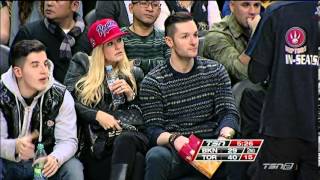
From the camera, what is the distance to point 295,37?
1.43 m

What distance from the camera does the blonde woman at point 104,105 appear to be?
1631 millimetres

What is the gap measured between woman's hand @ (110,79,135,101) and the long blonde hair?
3 centimetres

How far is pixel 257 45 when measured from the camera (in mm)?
1473

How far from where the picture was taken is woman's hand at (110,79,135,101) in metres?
1.74

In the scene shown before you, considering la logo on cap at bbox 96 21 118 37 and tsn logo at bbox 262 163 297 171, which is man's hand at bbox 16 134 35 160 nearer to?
la logo on cap at bbox 96 21 118 37

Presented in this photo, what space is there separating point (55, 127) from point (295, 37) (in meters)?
A: 0.66

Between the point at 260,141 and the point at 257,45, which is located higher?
the point at 257,45

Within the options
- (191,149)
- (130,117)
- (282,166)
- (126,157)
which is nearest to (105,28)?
(130,117)

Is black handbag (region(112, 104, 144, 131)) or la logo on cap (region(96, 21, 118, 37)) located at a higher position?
la logo on cap (region(96, 21, 118, 37))

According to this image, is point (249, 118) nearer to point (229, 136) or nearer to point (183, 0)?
point (229, 136)

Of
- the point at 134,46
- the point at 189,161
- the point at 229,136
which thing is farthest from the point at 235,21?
the point at 189,161

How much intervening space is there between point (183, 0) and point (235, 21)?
369 mm

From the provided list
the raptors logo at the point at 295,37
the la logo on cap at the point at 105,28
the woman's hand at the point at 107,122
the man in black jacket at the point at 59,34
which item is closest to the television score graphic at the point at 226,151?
the raptors logo at the point at 295,37

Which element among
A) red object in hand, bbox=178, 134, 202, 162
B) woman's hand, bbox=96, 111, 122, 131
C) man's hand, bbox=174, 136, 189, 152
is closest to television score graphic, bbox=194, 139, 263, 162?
red object in hand, bbox=178, 134, 202, 162
